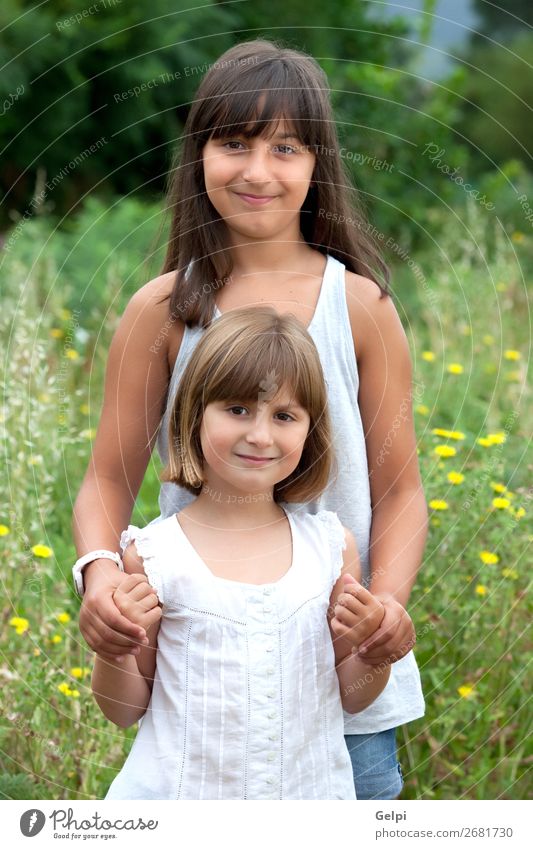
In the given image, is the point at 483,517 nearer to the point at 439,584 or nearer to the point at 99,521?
the point at 439,584

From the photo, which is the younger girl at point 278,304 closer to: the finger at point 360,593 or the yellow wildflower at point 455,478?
the finger at point 360,593

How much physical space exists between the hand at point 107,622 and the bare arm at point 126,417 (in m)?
0.11

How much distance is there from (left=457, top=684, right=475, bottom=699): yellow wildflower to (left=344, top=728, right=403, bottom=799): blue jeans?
30 centimetres

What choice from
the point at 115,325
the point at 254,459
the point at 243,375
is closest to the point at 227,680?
the point at 254,459

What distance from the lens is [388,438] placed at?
1.63m

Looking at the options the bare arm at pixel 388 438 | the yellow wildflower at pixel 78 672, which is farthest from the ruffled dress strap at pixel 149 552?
the yellow wildflower at pixel 78 672

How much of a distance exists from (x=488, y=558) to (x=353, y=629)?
77 centimetres

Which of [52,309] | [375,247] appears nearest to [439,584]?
[375,247]

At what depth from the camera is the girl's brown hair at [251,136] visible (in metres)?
1.50

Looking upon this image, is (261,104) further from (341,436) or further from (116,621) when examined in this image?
(116,621)

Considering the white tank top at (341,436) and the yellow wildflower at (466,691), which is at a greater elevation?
the white tank top at (341,436)

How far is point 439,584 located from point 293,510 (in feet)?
2.24

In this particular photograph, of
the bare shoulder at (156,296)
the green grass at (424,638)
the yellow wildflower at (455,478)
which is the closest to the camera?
the bare shoulder at (156,296)

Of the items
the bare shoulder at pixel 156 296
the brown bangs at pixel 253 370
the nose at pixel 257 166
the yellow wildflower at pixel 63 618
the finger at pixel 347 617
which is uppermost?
the nose at pixel 257 166
